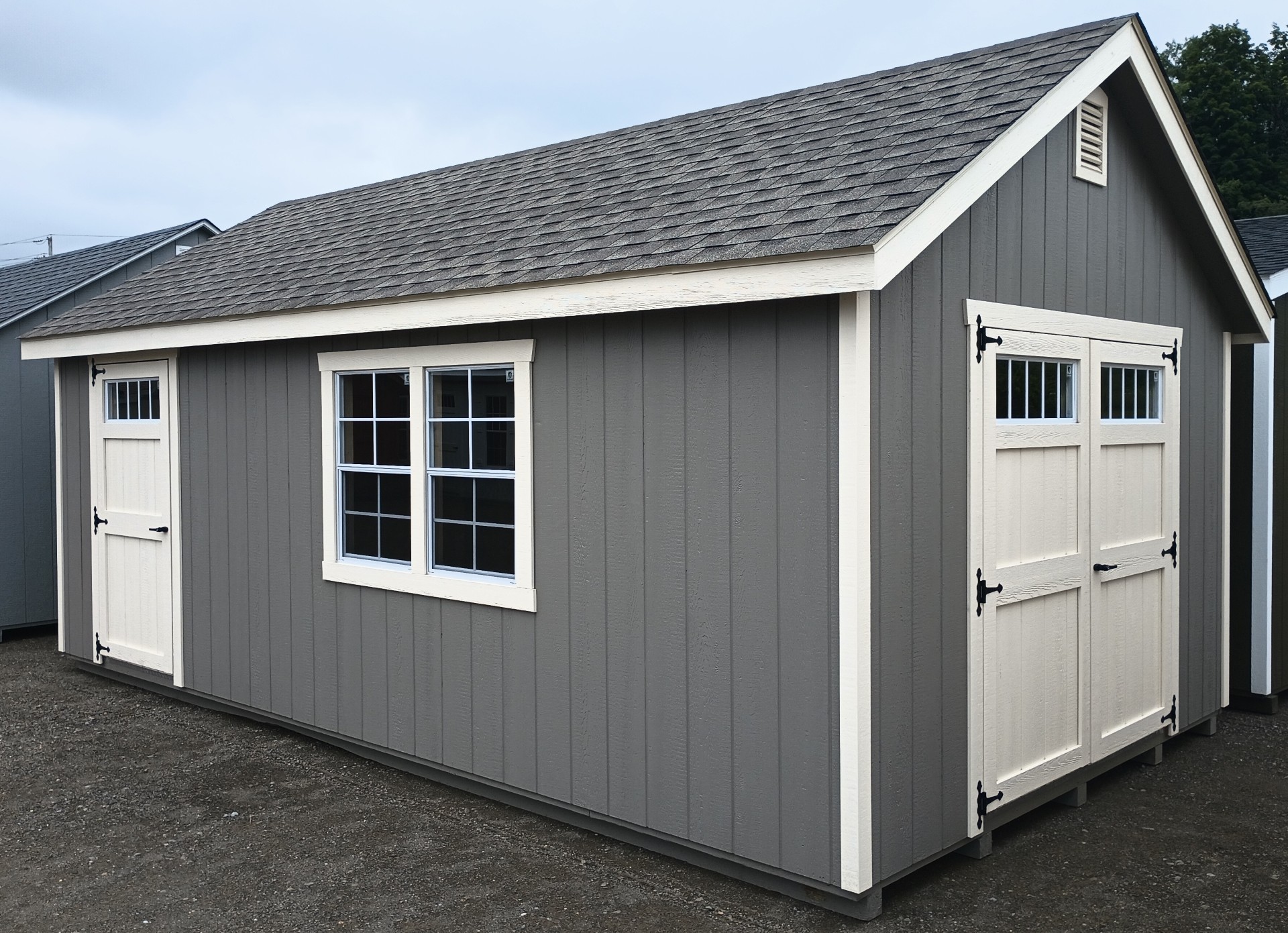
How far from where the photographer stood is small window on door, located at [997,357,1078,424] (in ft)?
15.1

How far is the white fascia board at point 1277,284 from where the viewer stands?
6.58 metres

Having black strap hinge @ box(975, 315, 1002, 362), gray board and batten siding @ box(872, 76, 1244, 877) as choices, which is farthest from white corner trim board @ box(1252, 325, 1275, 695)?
black strap hinge @ box(975, 315, 1002, 362)

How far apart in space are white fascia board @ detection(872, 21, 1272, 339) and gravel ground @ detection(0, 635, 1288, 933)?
7.66ft

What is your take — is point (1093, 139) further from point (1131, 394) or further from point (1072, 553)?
point (1072, 553)

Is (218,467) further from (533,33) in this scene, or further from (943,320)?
(533,33)

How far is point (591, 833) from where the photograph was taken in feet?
15.7

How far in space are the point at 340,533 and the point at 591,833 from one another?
86.0 inches

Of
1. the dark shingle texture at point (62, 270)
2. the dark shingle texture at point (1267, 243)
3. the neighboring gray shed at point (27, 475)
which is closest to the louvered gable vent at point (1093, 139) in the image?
the dark shingle texture at point (1267, 243)

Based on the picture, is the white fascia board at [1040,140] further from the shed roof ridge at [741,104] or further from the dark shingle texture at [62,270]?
the dark shingle texture at [62,270]

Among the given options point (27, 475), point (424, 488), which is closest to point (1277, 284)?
point (424, 488)

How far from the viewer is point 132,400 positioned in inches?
294

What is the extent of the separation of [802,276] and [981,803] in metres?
2.25

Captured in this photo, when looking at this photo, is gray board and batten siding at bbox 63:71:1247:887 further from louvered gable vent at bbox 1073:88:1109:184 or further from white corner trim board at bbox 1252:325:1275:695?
white corner trim board at bbox 1252:325:1275:695

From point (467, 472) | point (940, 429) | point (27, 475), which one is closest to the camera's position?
point (940, 429)
